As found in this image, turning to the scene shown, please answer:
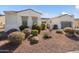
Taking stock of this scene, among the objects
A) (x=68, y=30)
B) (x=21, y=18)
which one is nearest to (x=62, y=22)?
(x=68, y=30)

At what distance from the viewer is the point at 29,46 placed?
17.1 ft

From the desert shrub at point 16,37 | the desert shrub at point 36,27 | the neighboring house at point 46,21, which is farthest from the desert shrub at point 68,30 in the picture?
the desert shrub at point 16,37

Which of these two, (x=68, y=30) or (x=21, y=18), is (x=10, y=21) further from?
(x=68, y=30)

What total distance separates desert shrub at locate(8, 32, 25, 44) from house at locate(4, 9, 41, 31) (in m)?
0.12

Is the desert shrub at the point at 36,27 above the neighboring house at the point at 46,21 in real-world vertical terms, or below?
below

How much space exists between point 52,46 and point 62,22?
0.44 meters

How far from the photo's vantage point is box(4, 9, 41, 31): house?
17.1 feet

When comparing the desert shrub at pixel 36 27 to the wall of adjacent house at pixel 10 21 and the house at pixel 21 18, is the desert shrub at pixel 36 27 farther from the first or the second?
the wall of adjacent house at pixel 10 21

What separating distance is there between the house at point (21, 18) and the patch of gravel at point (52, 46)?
281 mm

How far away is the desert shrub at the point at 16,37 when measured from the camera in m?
5.19
